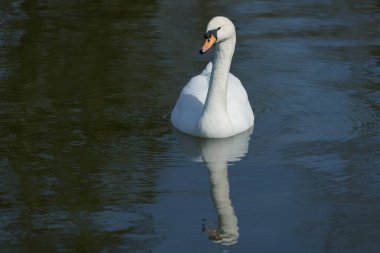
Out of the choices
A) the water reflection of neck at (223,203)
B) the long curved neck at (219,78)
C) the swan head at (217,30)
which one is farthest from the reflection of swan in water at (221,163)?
the swan head at (217,30)

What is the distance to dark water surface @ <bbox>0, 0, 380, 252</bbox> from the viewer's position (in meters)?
8.93

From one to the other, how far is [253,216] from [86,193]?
1.59 metres

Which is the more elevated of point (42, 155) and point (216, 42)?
point (216, 42)

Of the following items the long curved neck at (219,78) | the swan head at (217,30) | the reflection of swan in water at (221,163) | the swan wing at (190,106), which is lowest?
the reflection of swan in water at (221,163)

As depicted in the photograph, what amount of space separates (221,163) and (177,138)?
0.94m

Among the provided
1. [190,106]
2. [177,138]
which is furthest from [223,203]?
[190,106]

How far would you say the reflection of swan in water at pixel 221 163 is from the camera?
886 cm

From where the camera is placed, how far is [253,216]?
9148 millimetres

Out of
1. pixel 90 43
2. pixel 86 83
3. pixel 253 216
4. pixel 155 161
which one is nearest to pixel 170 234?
pixel 253 216

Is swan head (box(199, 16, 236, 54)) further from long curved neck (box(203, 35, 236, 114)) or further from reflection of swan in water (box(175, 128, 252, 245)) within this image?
reflection of swan in water (box(175, 128, 252, 245))

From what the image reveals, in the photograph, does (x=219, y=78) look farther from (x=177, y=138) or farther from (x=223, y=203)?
(x=223, y=203)

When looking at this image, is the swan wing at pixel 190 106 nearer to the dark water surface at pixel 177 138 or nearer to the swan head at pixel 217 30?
the dark water surface at pixel 177 138

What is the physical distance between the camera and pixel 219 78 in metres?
11.4

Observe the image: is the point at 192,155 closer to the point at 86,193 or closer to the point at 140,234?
the point at 86,193
